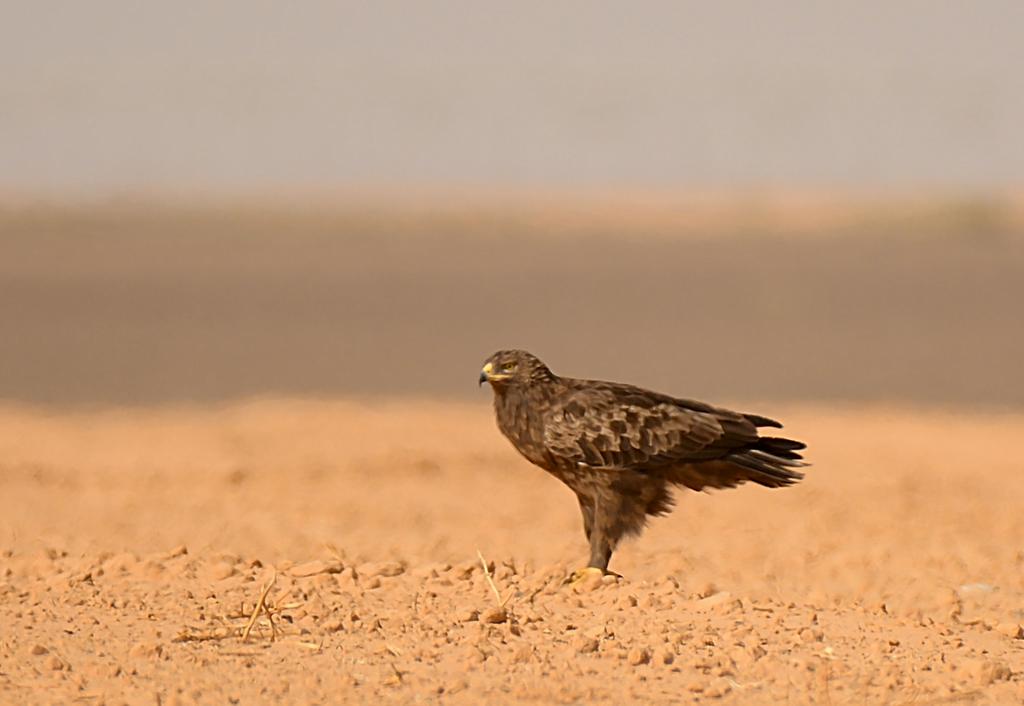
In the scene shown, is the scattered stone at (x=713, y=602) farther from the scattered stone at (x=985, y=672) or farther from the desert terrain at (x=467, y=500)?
the scattered stone at (x=985, y=672)

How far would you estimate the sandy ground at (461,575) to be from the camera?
7.07 meters

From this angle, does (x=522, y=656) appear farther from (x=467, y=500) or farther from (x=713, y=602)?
(x=467, y=500)

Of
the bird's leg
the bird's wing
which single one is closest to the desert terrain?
the bird's leg

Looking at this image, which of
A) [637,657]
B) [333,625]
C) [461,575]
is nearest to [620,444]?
[461,575]

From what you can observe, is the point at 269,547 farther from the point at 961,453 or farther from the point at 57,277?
the point at 57,277

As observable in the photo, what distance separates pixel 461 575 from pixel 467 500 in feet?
19.7

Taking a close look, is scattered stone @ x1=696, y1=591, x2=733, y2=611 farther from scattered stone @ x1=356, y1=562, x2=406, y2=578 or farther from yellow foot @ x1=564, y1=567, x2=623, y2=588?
scattered stone @ x1=356, y1=562, x2=406, y2=578

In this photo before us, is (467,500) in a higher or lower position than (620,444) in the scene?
lower

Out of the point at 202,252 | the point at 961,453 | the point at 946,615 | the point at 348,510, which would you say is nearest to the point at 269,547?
the point at 348,510

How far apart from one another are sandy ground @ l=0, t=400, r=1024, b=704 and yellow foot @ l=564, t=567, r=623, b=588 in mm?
45

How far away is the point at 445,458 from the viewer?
54.1 ft

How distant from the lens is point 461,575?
8586mm

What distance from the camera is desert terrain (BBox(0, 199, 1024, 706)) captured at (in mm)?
7219

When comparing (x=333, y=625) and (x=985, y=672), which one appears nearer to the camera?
(x=985, y=672)
